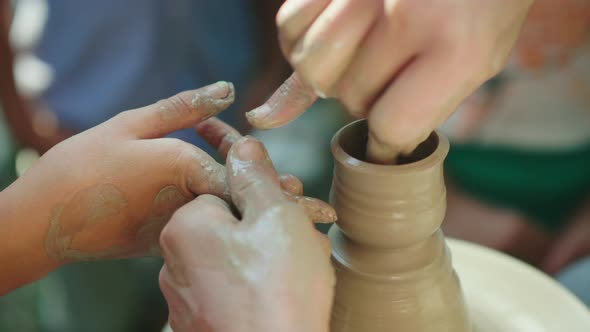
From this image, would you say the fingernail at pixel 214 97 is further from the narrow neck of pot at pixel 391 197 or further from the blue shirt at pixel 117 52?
the blue shirt at pixel 117 52

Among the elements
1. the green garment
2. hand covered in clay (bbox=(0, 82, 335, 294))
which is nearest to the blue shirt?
the green garment

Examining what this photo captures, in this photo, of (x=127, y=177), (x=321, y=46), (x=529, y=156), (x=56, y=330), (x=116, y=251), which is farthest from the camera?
(x=56, y=330)

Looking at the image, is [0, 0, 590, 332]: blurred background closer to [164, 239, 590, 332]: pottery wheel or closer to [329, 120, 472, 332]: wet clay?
[164, 239, 590, 332]: pottery wheel

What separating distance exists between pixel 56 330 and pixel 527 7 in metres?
1.96

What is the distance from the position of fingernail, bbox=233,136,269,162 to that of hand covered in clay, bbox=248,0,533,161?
0.15 m

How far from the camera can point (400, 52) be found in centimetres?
91

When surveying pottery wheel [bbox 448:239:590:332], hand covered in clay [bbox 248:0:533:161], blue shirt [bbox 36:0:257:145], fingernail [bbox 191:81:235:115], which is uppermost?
hand covered in clay [bbox 248:0:533:161]

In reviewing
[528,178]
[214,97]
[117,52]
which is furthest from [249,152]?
[117,52]

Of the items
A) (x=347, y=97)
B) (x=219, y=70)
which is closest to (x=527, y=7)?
(x=347, y=97)

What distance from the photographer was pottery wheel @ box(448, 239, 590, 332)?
133cm

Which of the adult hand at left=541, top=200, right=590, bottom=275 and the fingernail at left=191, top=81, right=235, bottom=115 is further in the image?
the adult hand at left=541, top=200, right=590, bottom=275

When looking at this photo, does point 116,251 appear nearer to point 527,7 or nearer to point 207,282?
point 207,282

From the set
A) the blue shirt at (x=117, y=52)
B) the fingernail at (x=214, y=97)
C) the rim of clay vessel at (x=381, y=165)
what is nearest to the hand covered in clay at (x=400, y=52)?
the rim of clay vessel at (x=381, y=165)

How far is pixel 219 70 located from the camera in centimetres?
261
